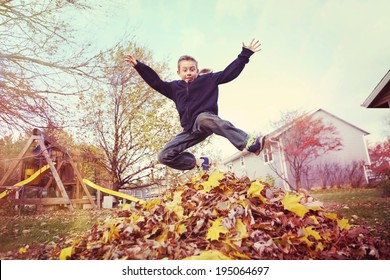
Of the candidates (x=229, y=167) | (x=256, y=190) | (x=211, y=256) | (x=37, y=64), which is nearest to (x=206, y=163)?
(x=229, y=167)

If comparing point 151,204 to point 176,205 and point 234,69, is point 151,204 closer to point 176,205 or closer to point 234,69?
point 176,205

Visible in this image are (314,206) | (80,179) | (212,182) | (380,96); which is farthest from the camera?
(80,179)

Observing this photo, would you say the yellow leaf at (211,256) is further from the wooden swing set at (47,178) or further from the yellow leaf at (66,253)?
the wooden swing set at (47,178)

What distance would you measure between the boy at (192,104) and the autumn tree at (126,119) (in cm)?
27

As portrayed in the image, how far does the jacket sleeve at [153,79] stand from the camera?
276 centimetres

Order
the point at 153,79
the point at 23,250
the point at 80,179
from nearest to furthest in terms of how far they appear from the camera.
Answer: the point at 23,250 < the point at 153,79 < the point at 80,179

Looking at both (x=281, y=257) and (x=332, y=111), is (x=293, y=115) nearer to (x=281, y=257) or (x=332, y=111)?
(x=332, y=111)

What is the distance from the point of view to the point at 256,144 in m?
2.54

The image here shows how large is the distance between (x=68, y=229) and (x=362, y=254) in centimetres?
234

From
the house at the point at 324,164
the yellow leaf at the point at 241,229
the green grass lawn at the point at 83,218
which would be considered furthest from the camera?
the house at the point at 324,164

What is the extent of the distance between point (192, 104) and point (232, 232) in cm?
122

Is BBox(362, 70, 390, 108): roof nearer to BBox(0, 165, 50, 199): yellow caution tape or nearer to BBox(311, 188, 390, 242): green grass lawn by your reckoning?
BBox(311, 188, 390, 242): green grass lawn

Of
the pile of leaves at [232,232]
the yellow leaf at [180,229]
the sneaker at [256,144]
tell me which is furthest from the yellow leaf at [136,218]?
the sneaker at [256,144]
